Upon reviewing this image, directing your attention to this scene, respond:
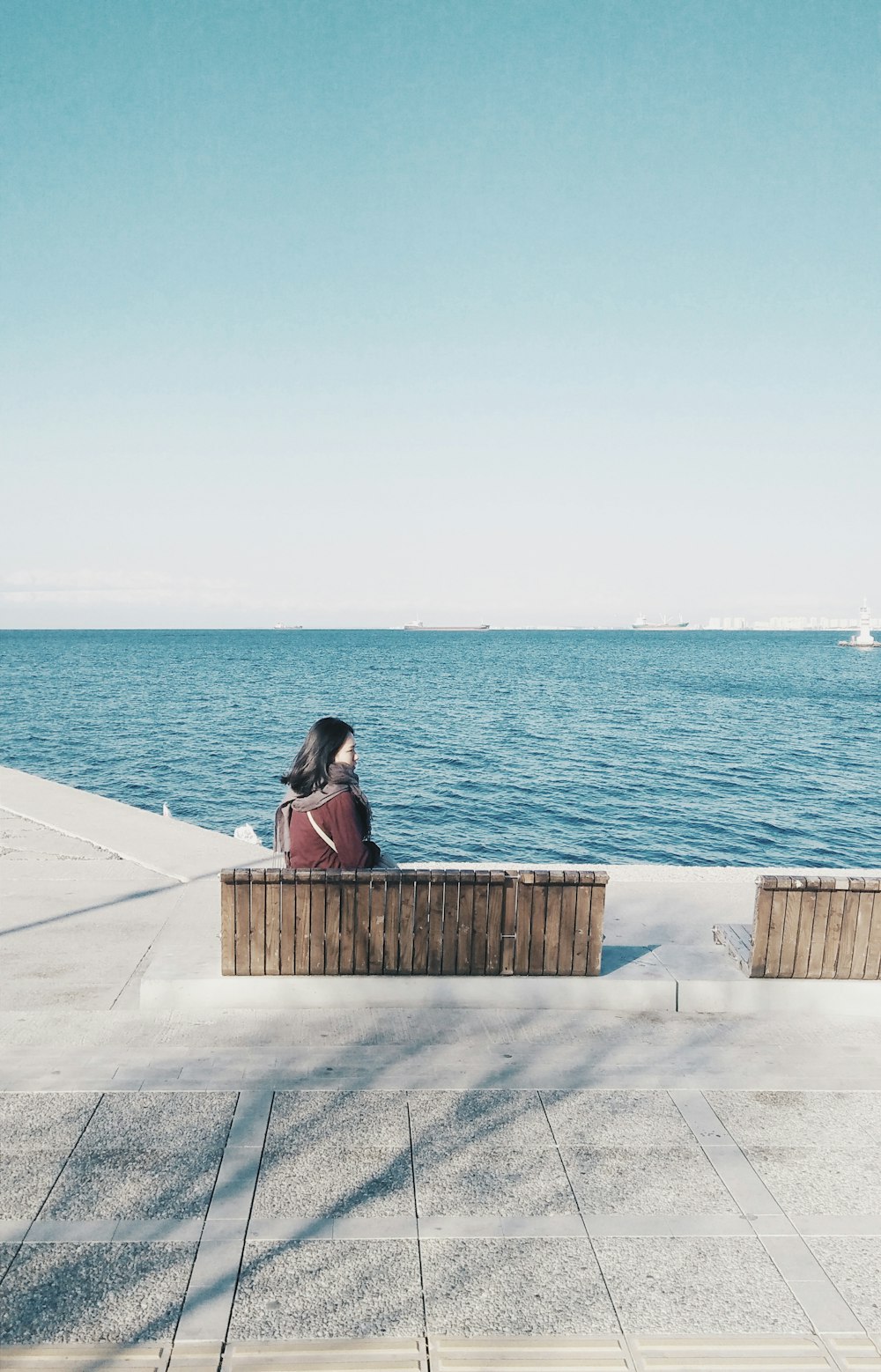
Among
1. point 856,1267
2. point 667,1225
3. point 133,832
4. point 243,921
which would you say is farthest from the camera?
point 133,832

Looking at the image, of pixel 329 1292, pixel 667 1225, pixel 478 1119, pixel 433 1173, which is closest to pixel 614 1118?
pixel 478 1119

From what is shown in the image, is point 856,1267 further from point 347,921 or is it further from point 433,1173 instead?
point 347,921

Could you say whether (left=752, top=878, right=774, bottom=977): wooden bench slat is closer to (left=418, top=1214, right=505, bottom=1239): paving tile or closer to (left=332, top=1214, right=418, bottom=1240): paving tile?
(left=418, top=1214, right=505, bottom=1239): paving tile

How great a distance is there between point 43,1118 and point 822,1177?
4.22 meters

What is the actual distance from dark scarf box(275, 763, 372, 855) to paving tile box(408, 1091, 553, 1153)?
6.35ft

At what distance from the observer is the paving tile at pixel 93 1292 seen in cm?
381

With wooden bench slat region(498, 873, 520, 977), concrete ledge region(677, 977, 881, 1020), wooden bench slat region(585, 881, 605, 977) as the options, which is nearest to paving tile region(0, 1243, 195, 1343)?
wooden bench slat region(498, 873, 520, 977)

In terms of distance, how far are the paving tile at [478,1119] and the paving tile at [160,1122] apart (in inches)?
43.1

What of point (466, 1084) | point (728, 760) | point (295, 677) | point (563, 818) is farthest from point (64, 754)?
point (295, 677)

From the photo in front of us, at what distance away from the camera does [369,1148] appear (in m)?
5.20

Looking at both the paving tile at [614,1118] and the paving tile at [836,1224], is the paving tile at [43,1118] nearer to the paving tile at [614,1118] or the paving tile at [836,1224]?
the paving tile at [614,1118]

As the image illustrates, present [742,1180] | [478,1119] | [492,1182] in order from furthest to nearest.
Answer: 1. [478,1119]
2. [742,1180]
3. [492,1182]

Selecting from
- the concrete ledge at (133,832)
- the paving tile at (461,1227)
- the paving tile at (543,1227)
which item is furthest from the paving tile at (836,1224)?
the concrete ledge at (133,832)

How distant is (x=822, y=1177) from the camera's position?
5105 mm
